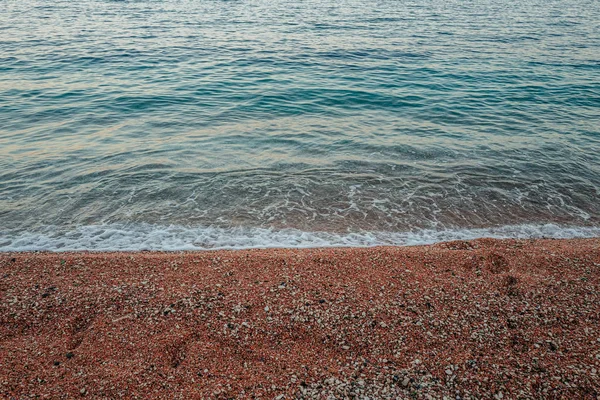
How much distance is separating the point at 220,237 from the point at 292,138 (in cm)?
502

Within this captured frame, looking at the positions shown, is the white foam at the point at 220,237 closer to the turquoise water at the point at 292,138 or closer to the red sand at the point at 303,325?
the turquoise water at the point at 292,138

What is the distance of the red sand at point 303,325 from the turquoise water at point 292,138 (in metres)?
1.22

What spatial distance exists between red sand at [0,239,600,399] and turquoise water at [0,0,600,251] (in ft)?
3.99

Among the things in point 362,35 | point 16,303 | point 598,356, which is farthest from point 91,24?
point 598,356

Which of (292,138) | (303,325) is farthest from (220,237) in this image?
(292,138)

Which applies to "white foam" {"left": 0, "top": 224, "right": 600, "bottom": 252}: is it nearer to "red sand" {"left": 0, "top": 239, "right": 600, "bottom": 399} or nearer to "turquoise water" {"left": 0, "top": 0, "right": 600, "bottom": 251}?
"turquoise water" {"left": 0, "top": 0, "right": 600, "bottom": 251}

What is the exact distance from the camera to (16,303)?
4703 millimetres

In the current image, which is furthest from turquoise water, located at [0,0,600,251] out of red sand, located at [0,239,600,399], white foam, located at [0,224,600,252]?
red sand, located at [0,239,600,399]

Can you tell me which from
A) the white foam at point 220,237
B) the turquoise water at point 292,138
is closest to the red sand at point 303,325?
the white foam at point 220,237

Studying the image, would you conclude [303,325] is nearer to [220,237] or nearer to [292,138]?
[220,237]

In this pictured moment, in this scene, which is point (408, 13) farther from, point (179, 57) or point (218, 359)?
point (218, 359)

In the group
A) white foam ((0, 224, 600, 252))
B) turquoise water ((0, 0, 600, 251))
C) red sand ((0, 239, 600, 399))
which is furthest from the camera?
turquoise water ((0, 0, 600, 251))

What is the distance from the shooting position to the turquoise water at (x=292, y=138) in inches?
285

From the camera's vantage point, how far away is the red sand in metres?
3.77
